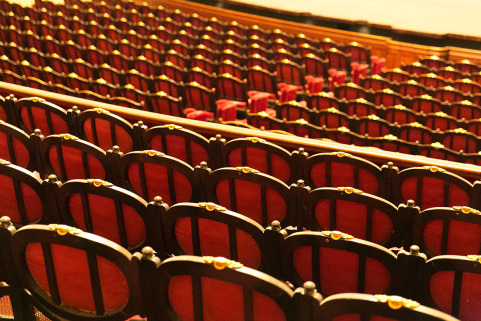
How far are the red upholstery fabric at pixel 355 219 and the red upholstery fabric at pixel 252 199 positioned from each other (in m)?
0.09

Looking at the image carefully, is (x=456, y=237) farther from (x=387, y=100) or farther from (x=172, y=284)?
(x=387, y=100)

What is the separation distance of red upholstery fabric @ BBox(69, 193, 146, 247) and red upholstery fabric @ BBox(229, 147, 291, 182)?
46 cm

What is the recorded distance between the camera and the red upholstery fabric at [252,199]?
117cm

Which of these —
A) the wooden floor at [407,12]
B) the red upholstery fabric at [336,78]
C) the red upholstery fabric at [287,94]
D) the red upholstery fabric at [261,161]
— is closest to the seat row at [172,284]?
the red upholstery fabric at [261,161]

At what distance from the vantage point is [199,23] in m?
3.78

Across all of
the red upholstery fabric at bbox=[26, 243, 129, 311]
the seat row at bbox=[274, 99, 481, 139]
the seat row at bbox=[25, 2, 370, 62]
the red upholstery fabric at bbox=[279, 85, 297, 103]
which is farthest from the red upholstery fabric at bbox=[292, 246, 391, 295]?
the seat row at bbox=[25, 2, 370, 62]

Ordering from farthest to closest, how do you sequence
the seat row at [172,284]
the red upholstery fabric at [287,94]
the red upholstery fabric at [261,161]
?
the red upholstery fabric at [287,94] → the red upholstery fabric at [261,161] → the seat row at [172,284]

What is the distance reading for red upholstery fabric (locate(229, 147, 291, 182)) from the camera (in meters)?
1.40

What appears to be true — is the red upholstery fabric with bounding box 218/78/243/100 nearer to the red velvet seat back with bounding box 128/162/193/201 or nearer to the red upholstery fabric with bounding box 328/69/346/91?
the red upholstery fabric with bounding box 328/69/346/91

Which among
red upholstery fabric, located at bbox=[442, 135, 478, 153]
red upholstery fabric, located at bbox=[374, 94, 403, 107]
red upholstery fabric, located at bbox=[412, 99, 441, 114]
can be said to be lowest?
red upholstery fabric, located at bbox=[442, 135, 478, 153]

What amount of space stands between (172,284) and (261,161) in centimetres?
68

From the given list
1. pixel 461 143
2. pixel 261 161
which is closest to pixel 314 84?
pixel 461 143

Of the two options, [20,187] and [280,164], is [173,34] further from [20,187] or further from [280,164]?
[20,187]

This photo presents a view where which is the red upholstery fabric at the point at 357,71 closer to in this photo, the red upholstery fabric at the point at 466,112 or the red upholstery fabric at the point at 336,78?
the red upholstery fabric at the point at 336,78
